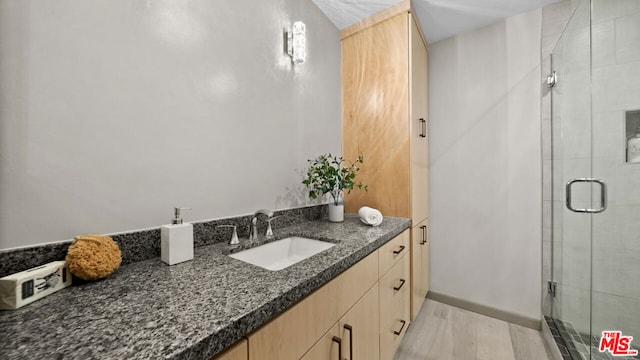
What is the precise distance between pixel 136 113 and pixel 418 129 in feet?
5.35

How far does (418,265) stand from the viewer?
1.69m

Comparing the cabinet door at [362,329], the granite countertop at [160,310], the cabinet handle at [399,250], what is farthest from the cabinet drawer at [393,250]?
the granite countertop at [160,310]

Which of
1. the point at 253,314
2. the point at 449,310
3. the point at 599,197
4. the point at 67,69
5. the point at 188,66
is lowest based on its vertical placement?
the point at 449,310

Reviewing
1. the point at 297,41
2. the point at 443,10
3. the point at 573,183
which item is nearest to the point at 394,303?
the point at 573,183

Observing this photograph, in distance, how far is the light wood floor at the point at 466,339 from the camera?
1.45 m

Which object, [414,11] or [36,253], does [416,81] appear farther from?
[36,253]

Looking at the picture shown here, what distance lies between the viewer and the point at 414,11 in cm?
167

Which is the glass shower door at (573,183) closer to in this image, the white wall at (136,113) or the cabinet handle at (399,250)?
the cabinet handle at (399,250)

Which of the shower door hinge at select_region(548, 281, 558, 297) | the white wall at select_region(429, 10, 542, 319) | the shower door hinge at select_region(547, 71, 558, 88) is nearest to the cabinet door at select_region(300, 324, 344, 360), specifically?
the white wall at select_region(429, 10, 542, 319)

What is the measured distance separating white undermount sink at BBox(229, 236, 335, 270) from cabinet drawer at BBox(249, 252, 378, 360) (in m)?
0.25

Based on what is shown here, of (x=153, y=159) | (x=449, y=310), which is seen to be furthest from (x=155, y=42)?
(x=449, y=310)

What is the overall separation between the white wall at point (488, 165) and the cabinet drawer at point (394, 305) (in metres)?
0.72

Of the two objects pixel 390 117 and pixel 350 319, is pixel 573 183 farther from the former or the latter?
pixel 350 319

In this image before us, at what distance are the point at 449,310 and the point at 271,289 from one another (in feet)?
6.42
